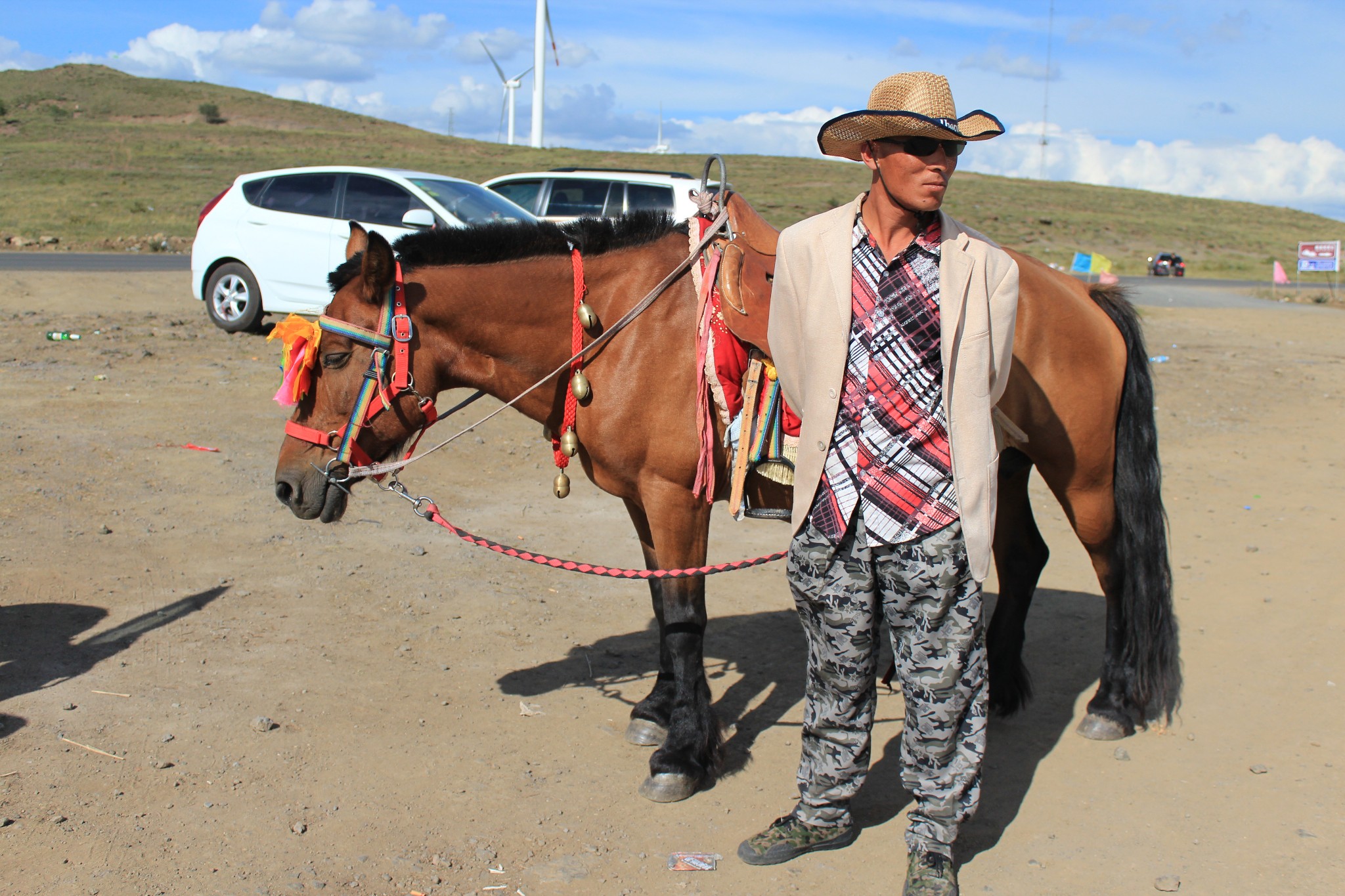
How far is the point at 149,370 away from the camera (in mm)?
8492

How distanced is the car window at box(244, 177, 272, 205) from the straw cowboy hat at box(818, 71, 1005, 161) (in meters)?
9.11

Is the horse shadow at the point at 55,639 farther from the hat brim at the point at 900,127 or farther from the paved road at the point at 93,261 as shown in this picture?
the paved road at the point at 93,261

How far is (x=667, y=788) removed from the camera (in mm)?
3246

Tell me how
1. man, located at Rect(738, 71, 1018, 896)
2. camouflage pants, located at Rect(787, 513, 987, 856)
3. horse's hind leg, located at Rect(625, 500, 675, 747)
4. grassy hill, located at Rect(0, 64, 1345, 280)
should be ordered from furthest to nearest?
grassy hill, located at Rect(0, 64, 1345, 280) → horse's hind leg, located at Rect(625, 500, 675, 747) → camouflage pants, located at Rect(787, 513, 987, 856) → man, located at Rect(738, 71, 1018, 896)

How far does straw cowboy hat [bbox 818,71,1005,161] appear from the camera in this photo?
2.32m

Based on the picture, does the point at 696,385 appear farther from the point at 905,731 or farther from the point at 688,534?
the point at 905,731

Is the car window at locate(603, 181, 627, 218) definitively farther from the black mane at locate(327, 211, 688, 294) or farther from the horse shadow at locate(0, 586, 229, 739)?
the black mane at locate(327, 211, 688, 294)

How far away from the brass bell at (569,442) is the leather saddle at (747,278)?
24.3 inches

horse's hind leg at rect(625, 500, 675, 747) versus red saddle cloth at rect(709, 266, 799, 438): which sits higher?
red saddle cloth at rect(709, 266, 799, 438)

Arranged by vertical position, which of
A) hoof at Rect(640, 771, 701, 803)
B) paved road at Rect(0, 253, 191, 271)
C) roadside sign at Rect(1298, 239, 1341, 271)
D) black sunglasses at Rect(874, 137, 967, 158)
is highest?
roadside sign at Rect(1298, 239, 1341, 271)

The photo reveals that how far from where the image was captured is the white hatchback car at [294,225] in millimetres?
9727

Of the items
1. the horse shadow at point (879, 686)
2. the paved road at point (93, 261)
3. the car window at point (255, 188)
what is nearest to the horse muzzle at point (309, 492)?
the horse shadow at point (879, 686)

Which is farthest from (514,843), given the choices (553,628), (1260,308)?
(1260,308)

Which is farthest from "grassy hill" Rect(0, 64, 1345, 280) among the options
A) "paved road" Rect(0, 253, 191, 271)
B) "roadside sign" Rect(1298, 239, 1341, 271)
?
"roadside sign" Rect(1298, 239, 1341, 271)
